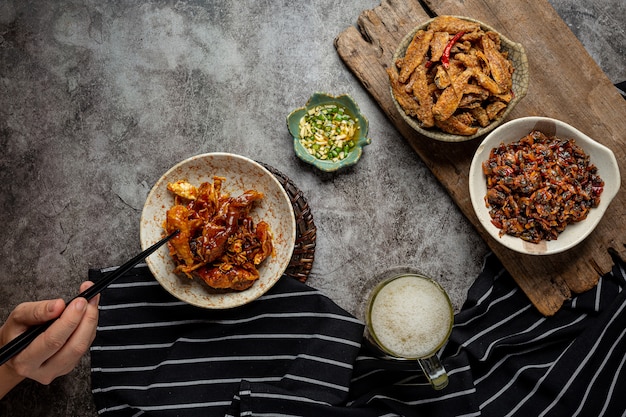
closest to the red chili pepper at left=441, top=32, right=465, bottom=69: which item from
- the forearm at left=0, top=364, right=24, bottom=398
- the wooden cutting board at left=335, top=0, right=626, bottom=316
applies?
the wooden cutting board at left=335, top=0, right=626, bottom=316

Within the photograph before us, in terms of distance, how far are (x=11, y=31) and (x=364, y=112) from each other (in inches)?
83.7

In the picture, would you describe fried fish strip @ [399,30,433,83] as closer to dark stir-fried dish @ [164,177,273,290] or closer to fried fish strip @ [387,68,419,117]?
fried fish strip @ [387,68,419,117]

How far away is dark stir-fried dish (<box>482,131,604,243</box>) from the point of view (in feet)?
9.37

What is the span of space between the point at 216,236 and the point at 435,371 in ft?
4.21

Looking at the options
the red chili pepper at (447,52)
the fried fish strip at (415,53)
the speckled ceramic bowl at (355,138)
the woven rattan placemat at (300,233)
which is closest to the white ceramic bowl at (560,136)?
the red chili pepper at (447,52)

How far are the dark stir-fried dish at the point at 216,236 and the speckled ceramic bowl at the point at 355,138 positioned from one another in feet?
1.32

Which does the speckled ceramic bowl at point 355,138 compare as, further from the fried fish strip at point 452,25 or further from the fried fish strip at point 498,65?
the fried fish strip at point 498,65

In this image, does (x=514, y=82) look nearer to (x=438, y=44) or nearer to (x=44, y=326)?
(x=438, y=44)

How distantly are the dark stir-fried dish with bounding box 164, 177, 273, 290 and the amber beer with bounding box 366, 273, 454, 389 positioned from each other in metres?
0.70

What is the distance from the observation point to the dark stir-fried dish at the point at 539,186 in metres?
2.86

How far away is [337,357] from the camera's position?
9.78ft

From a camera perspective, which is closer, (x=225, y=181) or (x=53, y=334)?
(x=53, y=334)

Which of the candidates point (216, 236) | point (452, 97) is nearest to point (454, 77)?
point (452, 97)

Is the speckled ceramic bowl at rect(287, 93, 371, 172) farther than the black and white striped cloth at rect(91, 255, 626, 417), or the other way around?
the speckled ceramic bowl at rect(287, 93, 371, 172)
